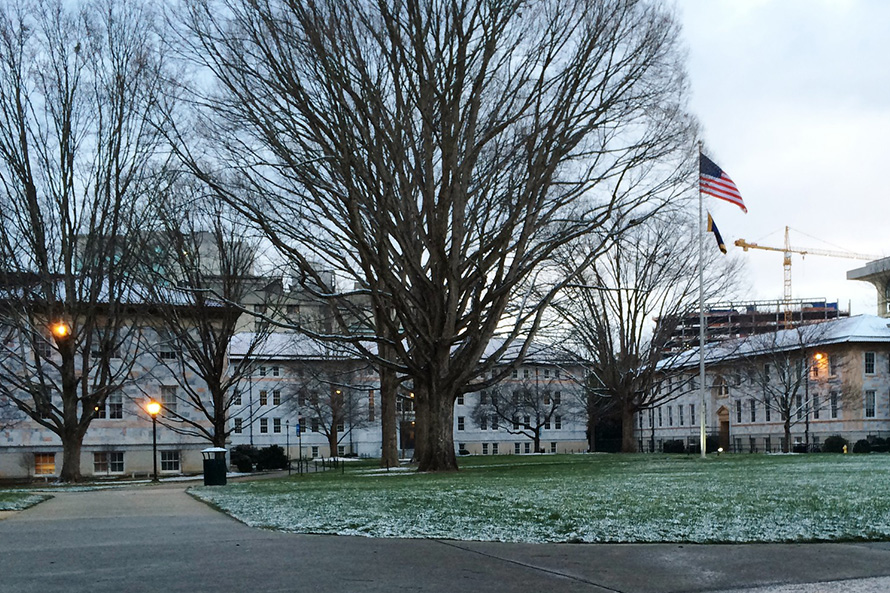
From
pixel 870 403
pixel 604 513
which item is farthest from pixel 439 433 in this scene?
pixel 870 403

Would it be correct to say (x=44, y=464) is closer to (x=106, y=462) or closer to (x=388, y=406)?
(x=106, y=462)

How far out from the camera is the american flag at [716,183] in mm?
32719

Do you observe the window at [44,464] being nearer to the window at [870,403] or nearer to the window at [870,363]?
the window at [870,403]

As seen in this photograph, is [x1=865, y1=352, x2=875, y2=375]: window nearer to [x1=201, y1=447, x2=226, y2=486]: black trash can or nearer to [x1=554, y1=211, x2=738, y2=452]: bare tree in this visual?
[x1=554, y1=211, x2=738, y2=452]: bare tree

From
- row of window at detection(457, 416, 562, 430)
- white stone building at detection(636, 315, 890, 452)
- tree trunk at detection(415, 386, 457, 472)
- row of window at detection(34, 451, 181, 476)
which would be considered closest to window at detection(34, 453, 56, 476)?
row of window at detection(34, 451, 181, 476)

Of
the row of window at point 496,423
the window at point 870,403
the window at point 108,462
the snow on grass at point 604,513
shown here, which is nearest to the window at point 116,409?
the window at point 108,462

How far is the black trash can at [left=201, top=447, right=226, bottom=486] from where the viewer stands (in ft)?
87.4

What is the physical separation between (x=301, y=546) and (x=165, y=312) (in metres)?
30.2

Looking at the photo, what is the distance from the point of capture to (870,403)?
72.8 m

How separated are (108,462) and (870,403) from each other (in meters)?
54.4

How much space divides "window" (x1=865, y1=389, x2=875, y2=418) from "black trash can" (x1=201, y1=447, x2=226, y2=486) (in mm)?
59057

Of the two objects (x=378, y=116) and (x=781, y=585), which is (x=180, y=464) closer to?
(x=378, y=116)

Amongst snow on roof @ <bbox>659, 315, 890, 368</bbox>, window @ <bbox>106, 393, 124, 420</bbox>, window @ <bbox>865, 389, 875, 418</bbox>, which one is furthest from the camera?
window @ <bbox>865, 389, 875, 418</bbox>

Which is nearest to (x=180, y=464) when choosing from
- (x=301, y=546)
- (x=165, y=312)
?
(x=165, y=312)
